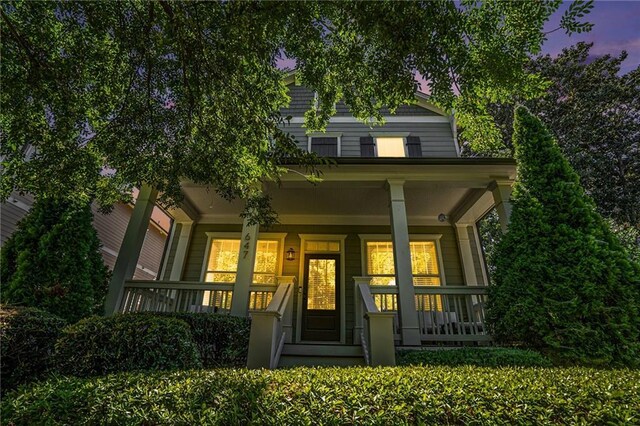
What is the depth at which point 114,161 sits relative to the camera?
14.7ft

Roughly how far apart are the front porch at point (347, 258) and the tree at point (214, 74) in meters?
1.81

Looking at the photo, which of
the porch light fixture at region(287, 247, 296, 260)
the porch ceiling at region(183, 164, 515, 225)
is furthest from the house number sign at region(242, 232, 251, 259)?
the porch light fixture at region(287, 247, 296, 260)

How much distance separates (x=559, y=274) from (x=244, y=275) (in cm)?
507

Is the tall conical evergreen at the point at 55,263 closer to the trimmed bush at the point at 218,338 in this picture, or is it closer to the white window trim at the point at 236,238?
the trimmed bush at the point at 218,338

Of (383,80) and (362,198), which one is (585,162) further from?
(383,80)

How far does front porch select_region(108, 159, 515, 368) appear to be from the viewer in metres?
A: 5.55

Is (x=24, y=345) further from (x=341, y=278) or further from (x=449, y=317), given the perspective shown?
(x=449, y=317)

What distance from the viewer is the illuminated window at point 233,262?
8.05 metres

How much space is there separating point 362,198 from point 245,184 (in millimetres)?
3537

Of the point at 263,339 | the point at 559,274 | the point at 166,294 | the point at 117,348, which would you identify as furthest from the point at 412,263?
the point at 117,348

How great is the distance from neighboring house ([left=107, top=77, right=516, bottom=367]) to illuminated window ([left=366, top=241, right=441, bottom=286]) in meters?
0.03

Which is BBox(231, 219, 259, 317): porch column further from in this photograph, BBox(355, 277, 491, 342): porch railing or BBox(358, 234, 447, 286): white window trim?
BBox(358, 234, 447, 286): white window trim

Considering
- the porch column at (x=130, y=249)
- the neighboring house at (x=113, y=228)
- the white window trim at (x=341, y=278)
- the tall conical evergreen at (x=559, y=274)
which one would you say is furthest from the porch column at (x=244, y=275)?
the tall conical evergreen at (x=559, y=274)

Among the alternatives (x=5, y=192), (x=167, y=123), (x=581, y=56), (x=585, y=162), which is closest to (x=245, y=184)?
(x=167, y=123)
